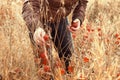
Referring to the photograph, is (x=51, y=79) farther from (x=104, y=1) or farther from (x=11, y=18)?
(x=104, y=1)

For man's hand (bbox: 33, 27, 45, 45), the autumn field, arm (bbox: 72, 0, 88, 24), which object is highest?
arm (bbox: 72, 0, 88, 24)

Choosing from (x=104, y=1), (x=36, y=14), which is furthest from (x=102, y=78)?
(x=104, y=1)

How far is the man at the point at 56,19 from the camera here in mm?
2383

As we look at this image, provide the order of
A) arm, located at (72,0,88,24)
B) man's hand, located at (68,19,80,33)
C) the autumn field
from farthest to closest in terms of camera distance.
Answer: arm, located at (72,0,88,24) → man's hand, located at (68,19,80,33) → the autumn field

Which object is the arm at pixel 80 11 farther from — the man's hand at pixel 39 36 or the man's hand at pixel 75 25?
the man's hand at pixel 39 36

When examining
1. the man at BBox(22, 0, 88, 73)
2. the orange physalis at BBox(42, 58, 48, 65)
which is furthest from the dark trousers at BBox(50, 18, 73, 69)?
the orange physalis at BBox(42, 58, 48, 65)

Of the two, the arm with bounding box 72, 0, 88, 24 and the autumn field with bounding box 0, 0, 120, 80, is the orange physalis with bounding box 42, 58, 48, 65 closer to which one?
the autumn field with bounding box 0, 0, 120, 80

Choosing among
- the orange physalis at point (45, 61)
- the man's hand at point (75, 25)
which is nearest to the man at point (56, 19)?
the man's hand at point (75, 25)

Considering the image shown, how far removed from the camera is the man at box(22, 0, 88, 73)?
2.38m

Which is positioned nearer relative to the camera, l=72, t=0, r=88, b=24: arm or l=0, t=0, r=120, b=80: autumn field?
l=0, t=0, r=120, b=80: autumn field

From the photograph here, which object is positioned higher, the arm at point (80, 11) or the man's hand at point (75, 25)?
the arm at point (80, 11)

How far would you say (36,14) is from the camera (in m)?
2.46

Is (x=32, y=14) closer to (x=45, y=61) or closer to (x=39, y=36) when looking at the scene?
(x=39, y=36)

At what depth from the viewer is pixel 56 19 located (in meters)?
2.72
